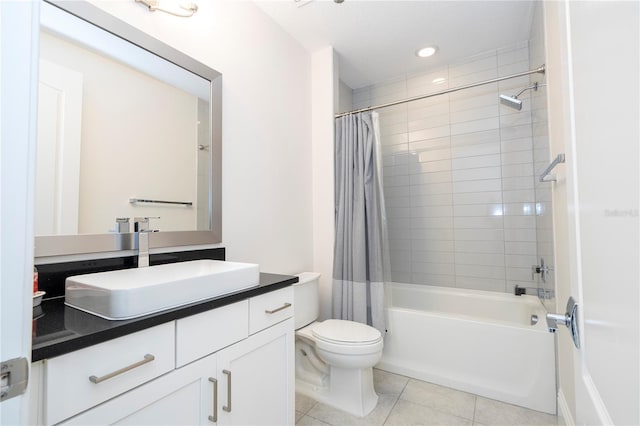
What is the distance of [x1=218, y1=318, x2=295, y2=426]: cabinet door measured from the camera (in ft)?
3.34

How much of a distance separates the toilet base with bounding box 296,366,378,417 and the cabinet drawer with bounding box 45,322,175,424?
1.23 m

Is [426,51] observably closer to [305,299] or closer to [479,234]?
[479,234]

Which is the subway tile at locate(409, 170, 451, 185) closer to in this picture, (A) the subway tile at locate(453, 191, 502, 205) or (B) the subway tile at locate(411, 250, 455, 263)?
(A) the subway tile at locate(453, 191, 502, 205)

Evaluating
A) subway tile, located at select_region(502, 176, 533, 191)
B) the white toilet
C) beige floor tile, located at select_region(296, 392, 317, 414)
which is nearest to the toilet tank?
the white toilet

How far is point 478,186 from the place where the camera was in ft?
8.54

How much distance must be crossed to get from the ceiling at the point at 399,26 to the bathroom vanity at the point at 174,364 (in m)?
1.81

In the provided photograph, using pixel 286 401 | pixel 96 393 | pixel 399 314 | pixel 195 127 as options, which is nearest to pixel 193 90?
pixel 195 127

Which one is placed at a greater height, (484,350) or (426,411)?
(484,350)

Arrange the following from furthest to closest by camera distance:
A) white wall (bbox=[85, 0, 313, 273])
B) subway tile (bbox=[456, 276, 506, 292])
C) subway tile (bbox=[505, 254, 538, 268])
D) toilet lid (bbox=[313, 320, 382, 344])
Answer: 1. subway tile (bbox=[456, 276, 506, 292])
2. subway tile (bbox=[505, 254, 538, 268])
3. toilet lid (bbox=[313, 320, 382, 344])
4. white wall (bbox=[85, 0, 313, 273])

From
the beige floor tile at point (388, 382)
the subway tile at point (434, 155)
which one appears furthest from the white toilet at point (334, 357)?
the subway tile at point (434, 155)

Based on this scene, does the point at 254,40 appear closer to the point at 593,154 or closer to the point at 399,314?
the point at 593,154

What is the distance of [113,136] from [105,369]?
3.06ft

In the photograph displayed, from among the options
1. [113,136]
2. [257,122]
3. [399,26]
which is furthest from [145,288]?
[399,26]

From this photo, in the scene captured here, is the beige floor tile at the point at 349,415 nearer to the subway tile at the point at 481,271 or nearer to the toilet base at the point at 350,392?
the toilet base at the point at 350,392
